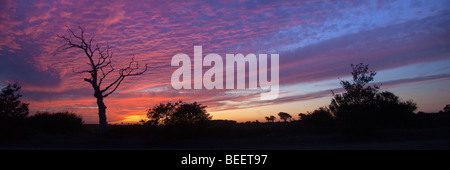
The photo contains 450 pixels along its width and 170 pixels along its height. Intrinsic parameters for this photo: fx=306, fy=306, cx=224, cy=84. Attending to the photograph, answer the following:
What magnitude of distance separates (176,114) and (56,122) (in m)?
15.5

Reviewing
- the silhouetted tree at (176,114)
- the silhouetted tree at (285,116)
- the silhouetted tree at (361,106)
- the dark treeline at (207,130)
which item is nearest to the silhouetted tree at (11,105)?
the dark treeline at (207,130)

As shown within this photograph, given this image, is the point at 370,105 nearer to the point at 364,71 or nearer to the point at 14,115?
the point at 364,71

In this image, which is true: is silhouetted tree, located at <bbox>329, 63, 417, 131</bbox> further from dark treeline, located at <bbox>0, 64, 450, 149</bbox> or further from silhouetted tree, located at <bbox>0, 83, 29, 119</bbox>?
silhouetted tree, located at <bbox>0, 83, 29, 119</bbox>

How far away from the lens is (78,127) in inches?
1390

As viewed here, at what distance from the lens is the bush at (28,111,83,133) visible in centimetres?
3306

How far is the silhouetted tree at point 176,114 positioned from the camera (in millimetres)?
27377

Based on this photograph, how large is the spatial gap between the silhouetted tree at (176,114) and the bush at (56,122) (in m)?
12.5

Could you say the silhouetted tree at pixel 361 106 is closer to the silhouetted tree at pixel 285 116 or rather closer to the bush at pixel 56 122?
the bush at pixel 56 122

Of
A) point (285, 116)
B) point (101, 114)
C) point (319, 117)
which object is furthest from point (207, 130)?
point (285, 116)

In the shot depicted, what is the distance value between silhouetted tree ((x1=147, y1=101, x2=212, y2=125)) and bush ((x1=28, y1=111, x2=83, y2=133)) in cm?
1254

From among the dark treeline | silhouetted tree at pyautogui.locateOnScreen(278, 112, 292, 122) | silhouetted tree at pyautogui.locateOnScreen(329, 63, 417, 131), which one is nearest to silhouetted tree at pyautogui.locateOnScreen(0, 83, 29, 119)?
the dark treeline

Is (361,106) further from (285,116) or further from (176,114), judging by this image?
(285,116)

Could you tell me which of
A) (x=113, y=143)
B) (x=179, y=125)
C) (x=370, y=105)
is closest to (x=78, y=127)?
(x=113, y=143)
